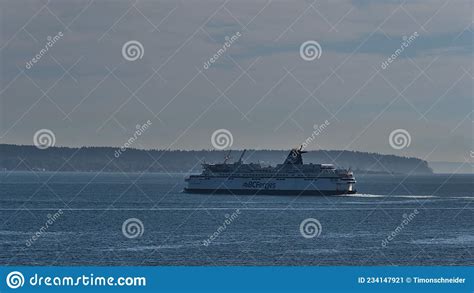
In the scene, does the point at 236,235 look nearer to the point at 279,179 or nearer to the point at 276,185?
the point at 276,185

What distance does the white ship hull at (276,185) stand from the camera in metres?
145

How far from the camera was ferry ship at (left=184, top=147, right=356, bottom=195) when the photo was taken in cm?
14538

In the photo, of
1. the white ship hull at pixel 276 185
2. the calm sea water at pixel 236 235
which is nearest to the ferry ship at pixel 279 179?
the white ship hull at pixel 276 185

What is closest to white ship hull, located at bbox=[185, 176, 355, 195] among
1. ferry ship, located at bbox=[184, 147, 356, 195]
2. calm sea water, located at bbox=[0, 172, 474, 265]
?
ferry ship, located at bbox=[184, 147, 356, 195]

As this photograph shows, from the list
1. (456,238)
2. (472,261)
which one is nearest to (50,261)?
(472,261)

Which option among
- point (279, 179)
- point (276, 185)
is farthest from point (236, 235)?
point (279, 179)

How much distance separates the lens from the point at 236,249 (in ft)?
207

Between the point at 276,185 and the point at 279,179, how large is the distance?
4.06 feet

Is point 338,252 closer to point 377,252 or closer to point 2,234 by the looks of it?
point 377,252

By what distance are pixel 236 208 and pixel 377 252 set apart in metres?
48.3

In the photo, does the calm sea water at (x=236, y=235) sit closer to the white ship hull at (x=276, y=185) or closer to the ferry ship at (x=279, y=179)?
the white ship hull at (x=276, y=185)

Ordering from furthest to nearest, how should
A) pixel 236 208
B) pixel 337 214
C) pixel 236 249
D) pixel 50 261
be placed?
pixel 236 208 < pixel 337 214 < pixel 236 249 < pixel 50 261

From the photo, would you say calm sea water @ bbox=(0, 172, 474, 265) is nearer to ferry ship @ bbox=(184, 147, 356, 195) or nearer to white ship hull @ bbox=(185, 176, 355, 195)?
white ship hull @ bbox=(185, 176, 355, 195)

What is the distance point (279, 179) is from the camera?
5822 inches
